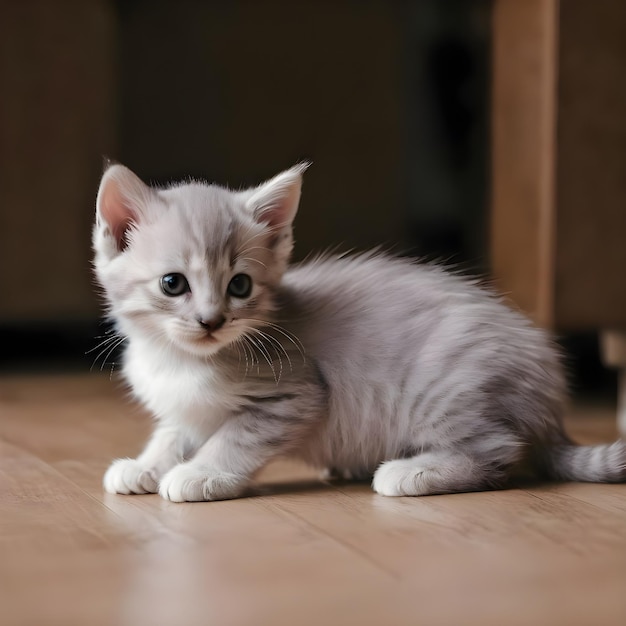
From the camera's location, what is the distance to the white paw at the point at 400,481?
138cm

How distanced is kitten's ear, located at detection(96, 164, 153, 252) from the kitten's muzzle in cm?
20

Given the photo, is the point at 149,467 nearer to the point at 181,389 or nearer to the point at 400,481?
the point at 181,389

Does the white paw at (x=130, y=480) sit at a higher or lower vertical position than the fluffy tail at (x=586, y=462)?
lower

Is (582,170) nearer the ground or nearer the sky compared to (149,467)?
nearer the sky

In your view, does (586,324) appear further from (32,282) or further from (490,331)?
(32,282)

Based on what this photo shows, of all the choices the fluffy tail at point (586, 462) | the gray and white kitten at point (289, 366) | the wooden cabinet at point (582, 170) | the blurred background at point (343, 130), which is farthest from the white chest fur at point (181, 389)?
the wooden cabinet at point (582, 170)

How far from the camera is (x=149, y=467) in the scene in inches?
57.8

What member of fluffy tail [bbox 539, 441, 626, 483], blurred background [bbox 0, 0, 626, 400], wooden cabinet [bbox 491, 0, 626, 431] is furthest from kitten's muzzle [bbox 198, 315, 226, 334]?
wooden cabinet [bbox 491, 0, 626, 431]

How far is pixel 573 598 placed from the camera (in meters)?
0.96

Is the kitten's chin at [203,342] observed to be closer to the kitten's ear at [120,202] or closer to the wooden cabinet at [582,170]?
the kitten's ear at [120,202]

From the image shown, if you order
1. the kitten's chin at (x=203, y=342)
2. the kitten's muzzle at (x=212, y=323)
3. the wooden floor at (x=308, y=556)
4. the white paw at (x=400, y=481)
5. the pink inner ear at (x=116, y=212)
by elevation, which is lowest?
the wooden floor at (x=308, y=556)

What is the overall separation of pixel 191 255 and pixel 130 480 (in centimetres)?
34

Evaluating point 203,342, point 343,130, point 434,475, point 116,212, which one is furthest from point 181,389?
point 343,130

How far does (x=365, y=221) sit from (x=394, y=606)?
2.54m
